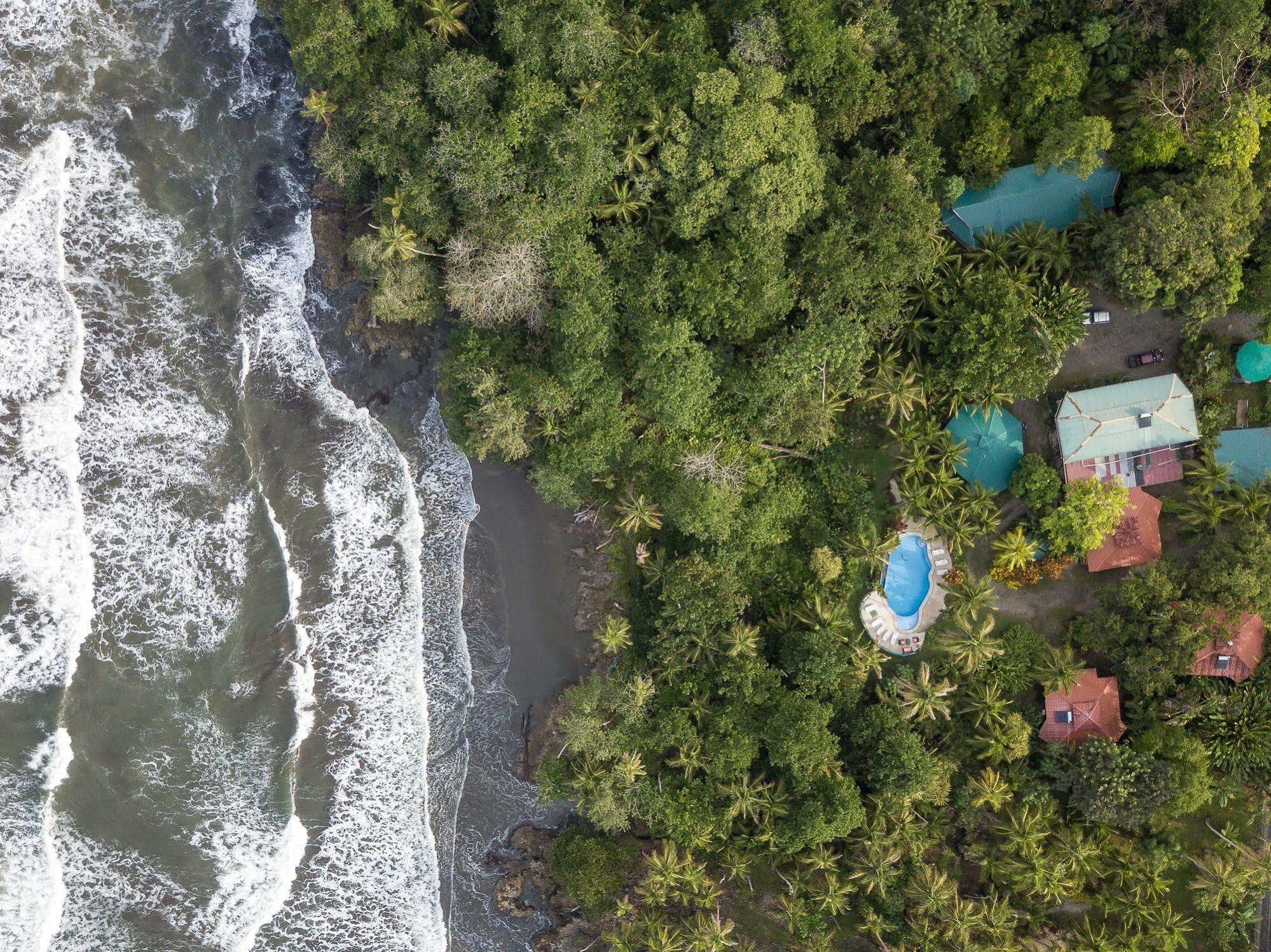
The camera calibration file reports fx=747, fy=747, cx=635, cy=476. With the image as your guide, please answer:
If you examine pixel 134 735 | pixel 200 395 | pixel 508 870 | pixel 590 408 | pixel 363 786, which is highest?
pixel 200 395

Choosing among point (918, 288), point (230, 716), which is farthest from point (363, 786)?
point (918, 288)

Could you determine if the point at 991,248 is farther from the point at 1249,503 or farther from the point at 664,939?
the point at 664,939

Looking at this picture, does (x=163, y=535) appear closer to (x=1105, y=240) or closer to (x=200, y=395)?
(x=200, y=395)

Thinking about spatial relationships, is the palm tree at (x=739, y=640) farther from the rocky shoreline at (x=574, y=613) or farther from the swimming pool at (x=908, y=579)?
the swimming pool at (x=908, y=579)

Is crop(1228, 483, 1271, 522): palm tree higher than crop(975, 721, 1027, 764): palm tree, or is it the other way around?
crop(1228, 483, 1271, 522): palm tree

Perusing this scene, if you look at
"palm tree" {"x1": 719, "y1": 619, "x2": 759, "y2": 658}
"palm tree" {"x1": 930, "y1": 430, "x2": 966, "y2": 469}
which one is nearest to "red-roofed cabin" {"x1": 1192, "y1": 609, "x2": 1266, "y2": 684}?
"palm tree" {"x1": 930, "y1": 430, "x2": 966, "y2": 469}

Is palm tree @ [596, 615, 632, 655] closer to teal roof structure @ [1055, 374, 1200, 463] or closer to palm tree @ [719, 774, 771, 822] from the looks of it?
palm tree @ [719, 774, 771, 822]
